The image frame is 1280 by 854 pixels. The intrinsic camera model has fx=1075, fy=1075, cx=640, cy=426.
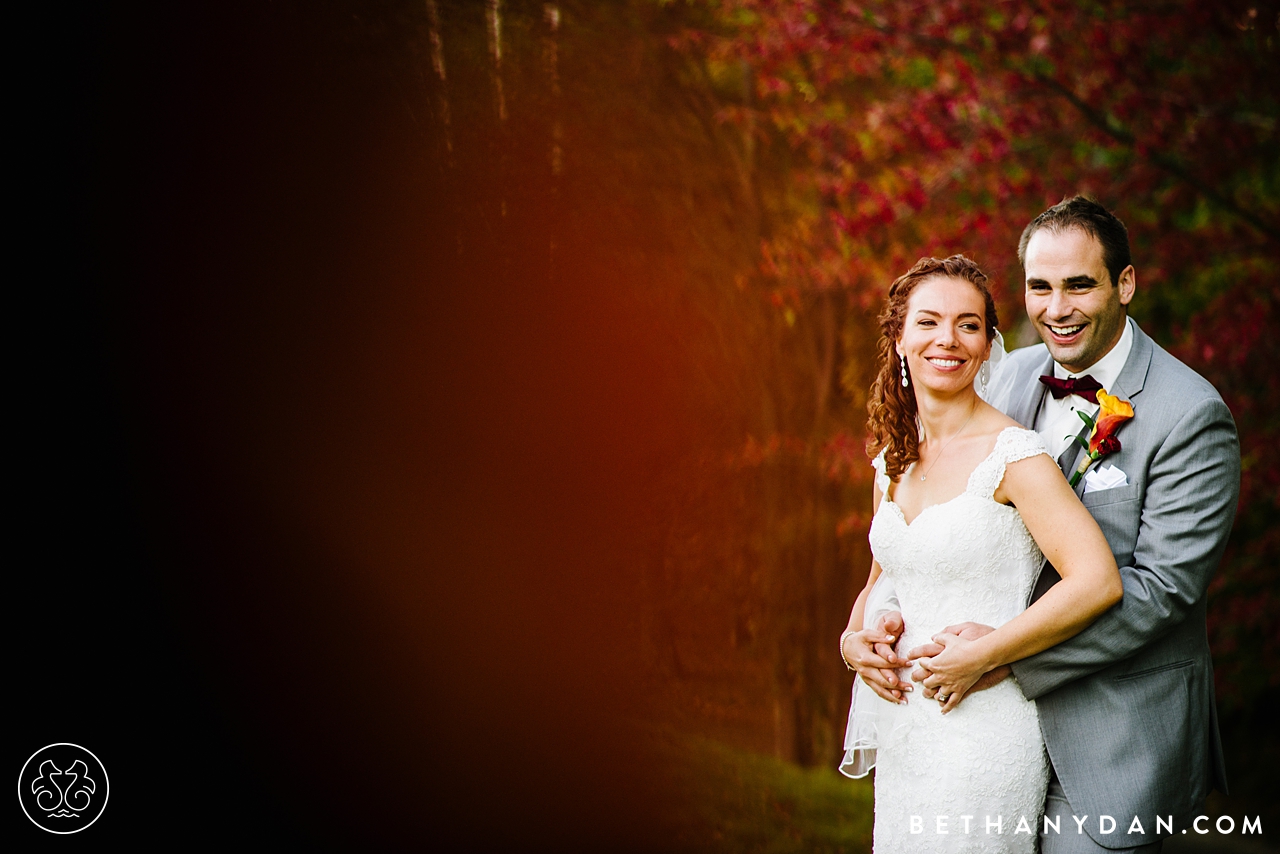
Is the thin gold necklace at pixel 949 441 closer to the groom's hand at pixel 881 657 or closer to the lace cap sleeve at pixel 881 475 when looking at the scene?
the lace cap sleeve at pixel 881 475

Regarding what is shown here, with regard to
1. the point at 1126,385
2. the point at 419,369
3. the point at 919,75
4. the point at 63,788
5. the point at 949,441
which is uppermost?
the point at 919,75

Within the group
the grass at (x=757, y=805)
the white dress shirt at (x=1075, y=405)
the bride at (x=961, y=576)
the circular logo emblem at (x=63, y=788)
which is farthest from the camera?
the grass at (x=757, y=805)

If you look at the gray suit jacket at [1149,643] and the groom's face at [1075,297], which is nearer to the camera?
the gray suit jacket at [1149,643]

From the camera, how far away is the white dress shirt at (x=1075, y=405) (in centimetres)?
257

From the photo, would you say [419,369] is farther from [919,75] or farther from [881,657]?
[919,75]

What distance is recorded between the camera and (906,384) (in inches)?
102

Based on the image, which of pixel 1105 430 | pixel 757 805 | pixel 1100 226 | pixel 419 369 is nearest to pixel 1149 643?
pixel 1105 430

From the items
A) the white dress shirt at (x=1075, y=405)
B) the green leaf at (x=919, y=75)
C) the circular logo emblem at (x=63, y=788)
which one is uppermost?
the green leaf at (x=919, y=75)

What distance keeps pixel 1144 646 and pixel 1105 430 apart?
1.58ft

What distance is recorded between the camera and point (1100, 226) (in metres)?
2.61

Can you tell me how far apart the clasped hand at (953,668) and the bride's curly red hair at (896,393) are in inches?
16.3

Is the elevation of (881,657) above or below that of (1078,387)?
below

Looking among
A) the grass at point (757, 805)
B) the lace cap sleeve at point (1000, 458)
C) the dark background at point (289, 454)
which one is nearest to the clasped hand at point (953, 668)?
the lace cap sleeve at point (1000, 458)

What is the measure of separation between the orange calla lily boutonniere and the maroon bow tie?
0.10 metres
